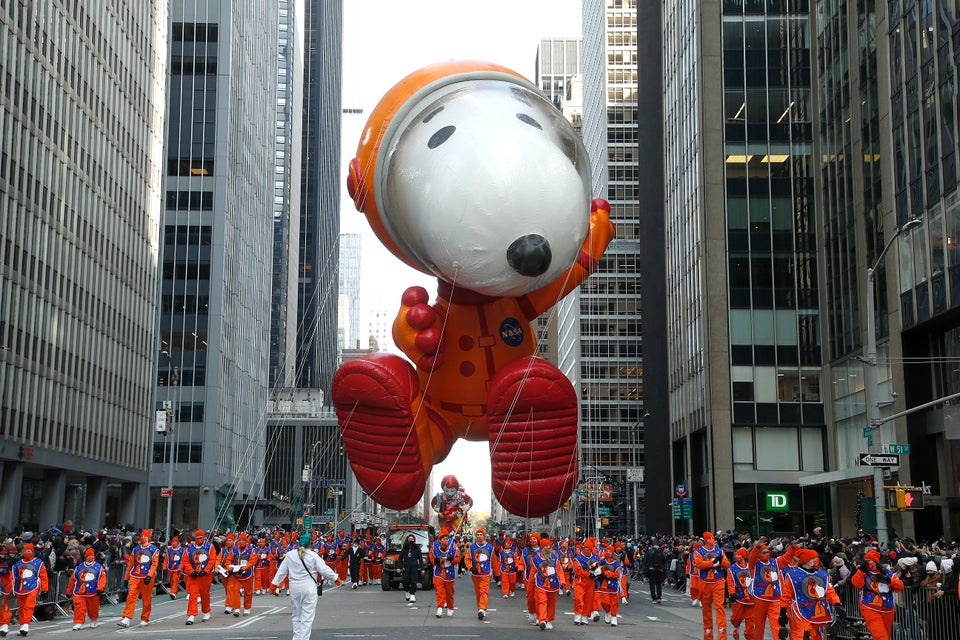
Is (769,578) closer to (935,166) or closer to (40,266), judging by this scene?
A: (935,166)

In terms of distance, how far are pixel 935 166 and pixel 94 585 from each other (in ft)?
77.3

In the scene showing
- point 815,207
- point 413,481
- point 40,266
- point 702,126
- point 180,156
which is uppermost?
point 180,156

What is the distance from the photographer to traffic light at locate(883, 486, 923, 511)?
19.2 m

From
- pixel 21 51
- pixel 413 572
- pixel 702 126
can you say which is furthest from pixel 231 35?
pixel 413 572

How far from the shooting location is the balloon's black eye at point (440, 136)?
1255 cm

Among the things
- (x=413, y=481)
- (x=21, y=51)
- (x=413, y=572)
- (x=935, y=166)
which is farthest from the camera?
(x=21, y=51)

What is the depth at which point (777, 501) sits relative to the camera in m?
41.0

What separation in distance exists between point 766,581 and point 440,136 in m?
7.44

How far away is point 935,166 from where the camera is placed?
2912 centimetres

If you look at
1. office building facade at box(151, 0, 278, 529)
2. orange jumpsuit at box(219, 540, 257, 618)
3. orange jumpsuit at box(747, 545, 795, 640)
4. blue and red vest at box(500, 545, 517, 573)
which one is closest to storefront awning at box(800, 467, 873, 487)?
blue and red vest at box(500, 545, 517, 573)

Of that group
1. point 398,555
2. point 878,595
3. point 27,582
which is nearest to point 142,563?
point 27,582

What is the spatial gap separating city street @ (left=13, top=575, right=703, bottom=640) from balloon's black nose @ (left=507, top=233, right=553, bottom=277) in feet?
20.4

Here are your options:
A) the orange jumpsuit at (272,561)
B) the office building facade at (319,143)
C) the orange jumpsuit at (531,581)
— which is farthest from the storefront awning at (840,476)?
the office building facade at (319,143)

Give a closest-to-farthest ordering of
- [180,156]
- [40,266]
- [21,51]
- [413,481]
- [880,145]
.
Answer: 1. [413,481]
2. [880,145]
3. [21,51]
4. [40,266]
5. [180,156]
